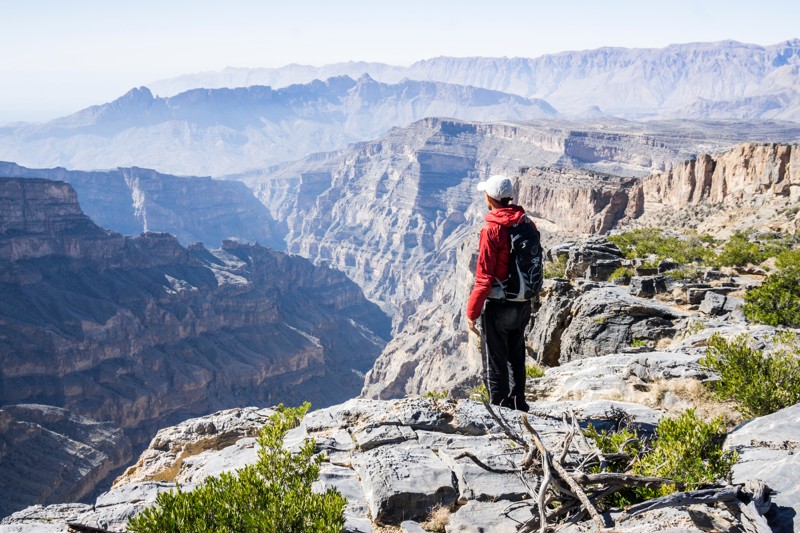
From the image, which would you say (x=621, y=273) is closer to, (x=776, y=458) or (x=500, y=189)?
(x=500, y=189)

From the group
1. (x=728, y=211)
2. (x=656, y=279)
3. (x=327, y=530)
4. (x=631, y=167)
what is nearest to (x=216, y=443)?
(x=327, y=530)

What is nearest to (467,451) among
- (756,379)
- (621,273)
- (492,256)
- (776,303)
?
(492,256)

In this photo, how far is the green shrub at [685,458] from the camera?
538cm

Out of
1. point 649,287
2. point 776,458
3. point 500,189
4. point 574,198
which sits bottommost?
point 574,198

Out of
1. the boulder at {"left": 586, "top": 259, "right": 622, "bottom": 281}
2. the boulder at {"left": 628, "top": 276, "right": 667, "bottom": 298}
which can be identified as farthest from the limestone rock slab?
the boulder at {"left": 586, "top": 259, "right": 622, "bottom": 281}

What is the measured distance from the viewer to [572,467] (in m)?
6.09

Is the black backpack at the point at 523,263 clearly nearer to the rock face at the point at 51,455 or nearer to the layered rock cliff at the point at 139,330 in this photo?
the rock face at the point at 51,455

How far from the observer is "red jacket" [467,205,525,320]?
8141 millimetres

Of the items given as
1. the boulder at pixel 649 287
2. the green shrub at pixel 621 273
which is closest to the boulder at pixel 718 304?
the boulder at pixel 649 287

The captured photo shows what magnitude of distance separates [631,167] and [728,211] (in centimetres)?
12168

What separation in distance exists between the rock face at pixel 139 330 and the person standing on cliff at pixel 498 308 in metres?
69.5

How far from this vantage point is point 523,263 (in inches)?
321

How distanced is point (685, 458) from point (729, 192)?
171 ft

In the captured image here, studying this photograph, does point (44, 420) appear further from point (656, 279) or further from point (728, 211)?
point (728, 211)
